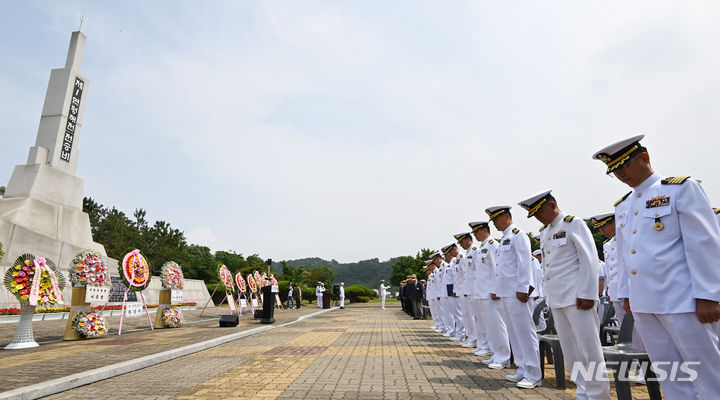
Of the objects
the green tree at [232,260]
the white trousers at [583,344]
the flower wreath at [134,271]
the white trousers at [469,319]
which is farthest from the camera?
the green tree at [232,260]

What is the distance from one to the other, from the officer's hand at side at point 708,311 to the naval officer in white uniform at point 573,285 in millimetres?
1235

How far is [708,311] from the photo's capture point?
8.23 feet

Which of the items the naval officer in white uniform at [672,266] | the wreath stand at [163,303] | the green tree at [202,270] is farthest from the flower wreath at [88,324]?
the green tree at [202,270]

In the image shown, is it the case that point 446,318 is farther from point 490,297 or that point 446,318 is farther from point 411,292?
point 411,292

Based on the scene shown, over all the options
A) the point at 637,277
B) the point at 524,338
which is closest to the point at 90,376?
the point at 524,338

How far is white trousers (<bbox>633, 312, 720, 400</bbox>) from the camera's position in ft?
8.15

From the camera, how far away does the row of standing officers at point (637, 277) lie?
258cm

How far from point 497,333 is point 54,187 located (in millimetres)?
26756

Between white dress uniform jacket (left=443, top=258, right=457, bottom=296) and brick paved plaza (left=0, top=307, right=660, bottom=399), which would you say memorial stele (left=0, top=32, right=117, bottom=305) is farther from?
white dress uniform jacket (left=443, top=258, right=457, bottom=296)

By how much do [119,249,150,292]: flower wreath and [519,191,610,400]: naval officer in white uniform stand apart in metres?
12.5

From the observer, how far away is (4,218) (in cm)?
2139

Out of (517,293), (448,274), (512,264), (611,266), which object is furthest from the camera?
(448,274)

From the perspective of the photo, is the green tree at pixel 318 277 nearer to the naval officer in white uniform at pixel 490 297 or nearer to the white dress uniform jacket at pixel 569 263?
the naval officer in white uniform at pixel 490 297

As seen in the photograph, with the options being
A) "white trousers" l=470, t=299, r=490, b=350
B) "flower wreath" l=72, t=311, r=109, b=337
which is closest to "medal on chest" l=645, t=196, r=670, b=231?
"white trousers" l=470, t=299, r=490, b=350
